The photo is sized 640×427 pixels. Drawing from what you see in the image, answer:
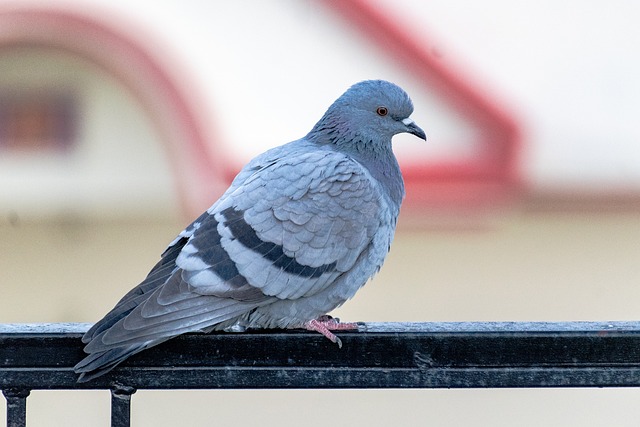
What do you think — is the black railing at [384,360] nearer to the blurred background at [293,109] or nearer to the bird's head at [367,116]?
the bird's head at [367,116]

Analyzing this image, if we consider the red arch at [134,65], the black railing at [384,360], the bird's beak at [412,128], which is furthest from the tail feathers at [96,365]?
the red arch at [134,65]

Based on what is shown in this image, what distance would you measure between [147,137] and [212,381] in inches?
87.6

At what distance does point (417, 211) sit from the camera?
3.55m

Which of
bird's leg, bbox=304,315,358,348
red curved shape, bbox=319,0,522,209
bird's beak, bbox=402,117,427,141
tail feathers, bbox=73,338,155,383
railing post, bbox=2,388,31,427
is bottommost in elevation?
railing post, bbox=2,388,31,427

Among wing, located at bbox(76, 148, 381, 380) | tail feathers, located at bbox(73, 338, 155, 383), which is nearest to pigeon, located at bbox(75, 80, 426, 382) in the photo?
wing, located at bbox(76, 148, 381, 380)

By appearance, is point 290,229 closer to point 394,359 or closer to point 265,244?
point 265,244

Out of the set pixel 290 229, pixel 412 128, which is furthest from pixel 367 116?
pixel 290 229

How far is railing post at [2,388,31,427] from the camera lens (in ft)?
4.57

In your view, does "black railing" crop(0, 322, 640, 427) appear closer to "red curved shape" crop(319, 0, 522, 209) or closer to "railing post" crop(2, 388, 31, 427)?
"railing post" crop(2, 388, 31, 427)

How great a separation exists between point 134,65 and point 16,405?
2087mm

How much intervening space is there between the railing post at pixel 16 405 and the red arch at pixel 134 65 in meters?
1.90

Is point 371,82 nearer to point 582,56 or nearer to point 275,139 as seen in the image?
point 275,139

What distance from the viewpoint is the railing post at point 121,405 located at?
1416 mm

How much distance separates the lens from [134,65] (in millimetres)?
3330
